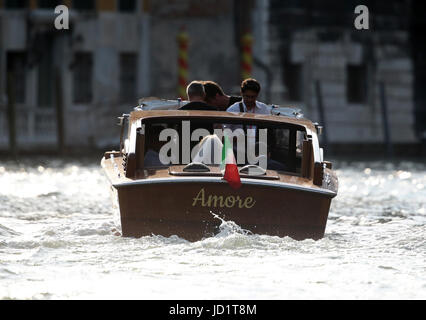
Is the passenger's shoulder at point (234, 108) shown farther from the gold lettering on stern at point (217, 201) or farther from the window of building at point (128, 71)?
the window of building at point (128, 71)

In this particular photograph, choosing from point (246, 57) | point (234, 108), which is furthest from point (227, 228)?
point (246, 57)

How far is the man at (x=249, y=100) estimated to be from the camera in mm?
12055

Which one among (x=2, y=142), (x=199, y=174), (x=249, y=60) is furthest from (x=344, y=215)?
(x=2, y=142)

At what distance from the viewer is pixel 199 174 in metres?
10.4

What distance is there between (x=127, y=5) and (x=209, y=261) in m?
24.2

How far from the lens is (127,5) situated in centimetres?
3341

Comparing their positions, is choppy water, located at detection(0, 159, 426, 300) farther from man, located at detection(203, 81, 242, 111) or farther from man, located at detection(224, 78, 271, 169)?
man, located at detection(203, 81, 242, 111)

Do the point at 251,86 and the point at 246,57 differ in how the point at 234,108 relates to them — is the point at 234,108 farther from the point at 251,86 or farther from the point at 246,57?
the point at 246,57

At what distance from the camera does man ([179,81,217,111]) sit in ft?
39.3

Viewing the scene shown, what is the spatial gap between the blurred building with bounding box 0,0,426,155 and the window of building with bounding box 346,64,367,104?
0.13ft

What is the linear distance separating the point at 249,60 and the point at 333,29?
6.33 meters

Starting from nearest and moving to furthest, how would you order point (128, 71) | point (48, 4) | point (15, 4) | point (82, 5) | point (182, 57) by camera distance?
point (182, 57), point (48, 4), point (15, 4), point (82, 5), point (128, 71)

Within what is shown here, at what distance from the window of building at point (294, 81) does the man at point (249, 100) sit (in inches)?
865

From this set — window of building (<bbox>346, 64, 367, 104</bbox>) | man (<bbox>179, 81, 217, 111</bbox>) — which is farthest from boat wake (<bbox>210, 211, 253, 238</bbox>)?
window of building (<bbox>346, 64, 367, 104</bbox>)
